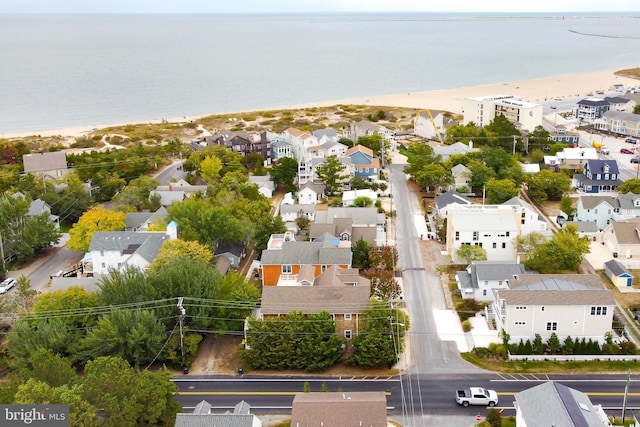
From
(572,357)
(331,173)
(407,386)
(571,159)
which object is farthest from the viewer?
(571,159)

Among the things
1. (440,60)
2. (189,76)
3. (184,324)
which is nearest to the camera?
(184,324)

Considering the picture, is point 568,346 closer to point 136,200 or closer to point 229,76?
point 136,200

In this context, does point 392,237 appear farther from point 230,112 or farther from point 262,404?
point 230,112

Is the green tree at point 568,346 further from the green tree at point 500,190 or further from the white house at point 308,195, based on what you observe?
the white house at point 308,195

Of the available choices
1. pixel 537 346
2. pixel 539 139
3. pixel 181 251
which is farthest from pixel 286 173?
A: pixel 537 346

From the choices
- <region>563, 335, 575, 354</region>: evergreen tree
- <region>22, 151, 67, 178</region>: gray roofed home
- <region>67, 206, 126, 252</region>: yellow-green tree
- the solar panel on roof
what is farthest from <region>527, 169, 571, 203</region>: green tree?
<region>22, 151, 67, 178</region>: gray roofed home

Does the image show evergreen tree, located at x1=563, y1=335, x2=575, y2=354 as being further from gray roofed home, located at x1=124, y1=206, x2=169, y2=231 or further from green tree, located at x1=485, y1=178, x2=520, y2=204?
gray roofed home, located at x1=124, y1=206, x2=169, y2=231

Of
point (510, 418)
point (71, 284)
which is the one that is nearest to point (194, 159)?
point (71, 284)

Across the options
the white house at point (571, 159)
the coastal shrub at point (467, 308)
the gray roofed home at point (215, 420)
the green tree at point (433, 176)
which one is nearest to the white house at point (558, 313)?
the coastal shrub at point (467, 308)
